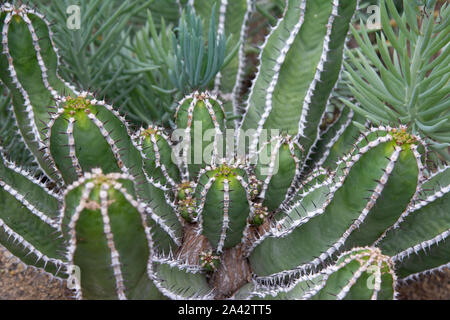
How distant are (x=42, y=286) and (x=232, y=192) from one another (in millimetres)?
1165

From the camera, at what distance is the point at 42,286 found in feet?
7.41

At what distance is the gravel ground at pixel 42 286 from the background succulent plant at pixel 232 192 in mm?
352

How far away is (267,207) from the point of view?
2115 millimetres

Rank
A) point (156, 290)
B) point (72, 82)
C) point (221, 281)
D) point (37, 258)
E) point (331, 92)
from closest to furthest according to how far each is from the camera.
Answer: point (156, 290) < point (37, 258) < point (221, 281) < point (331, 92) < point (72, 82)

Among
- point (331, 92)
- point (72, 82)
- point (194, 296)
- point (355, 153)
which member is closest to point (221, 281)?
point (194, 296)

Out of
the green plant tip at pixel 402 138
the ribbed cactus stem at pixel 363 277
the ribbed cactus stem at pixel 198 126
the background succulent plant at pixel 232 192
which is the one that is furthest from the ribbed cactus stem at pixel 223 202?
→ the green plant tip at pixel 402 138

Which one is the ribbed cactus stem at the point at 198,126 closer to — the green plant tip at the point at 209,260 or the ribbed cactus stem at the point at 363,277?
the green plant tip at the point at 209,260

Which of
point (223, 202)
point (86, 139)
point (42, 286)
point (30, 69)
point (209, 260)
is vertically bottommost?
point (42, 286)

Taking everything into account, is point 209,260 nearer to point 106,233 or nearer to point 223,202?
point 223,202

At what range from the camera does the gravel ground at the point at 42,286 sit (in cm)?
222

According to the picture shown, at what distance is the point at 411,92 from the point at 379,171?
632mm

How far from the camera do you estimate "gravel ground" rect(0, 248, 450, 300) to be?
2.22 m

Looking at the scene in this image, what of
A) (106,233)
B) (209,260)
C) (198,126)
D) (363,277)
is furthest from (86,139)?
(363,277)
